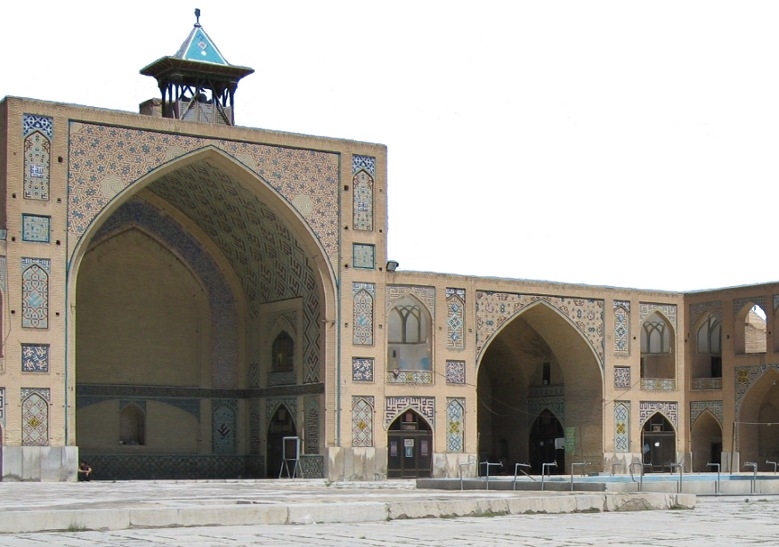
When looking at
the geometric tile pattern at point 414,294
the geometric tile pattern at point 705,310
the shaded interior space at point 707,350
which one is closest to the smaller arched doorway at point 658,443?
the shaded interior space at point 707,350

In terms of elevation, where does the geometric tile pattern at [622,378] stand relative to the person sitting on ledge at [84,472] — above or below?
above

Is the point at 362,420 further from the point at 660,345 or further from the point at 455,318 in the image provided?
the point at 660,345

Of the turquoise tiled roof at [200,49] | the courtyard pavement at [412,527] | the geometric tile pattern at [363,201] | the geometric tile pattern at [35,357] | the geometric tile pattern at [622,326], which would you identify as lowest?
the courtyard pavement at [412,527]

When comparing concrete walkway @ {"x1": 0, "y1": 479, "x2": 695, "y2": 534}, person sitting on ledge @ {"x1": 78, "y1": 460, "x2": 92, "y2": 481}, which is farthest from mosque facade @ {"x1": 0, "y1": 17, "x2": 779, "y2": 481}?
concrete walkway @ {"x1": 0, "y1": 479, "x2": 695, "y2": 534}

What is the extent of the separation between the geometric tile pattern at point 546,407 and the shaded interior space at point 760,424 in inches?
158

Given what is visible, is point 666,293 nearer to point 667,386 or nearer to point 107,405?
point 667,386

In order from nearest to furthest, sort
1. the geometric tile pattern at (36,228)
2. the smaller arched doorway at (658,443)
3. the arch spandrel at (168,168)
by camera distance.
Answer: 1. the geometric tile pattern at (36,228)
2. the arch spandrel at (168,168)
3. the smaller arched doorway at (658,443)

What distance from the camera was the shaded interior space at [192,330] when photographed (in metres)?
29.6

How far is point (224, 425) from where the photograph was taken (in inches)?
1240

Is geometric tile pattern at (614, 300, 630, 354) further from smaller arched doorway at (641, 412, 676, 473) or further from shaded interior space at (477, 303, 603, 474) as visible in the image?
smaller arched doorway at (641, 412, 676, 473)

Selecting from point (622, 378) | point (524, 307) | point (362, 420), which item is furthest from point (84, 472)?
point (622, 378)

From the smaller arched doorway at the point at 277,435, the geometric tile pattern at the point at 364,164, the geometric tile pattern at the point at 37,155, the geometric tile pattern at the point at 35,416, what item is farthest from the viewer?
the smaller arched doorway at the point at 277,435

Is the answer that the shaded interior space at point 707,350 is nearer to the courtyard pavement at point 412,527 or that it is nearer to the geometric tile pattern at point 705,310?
the geometric tile pattern at point 705,310

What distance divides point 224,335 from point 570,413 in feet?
26.9
